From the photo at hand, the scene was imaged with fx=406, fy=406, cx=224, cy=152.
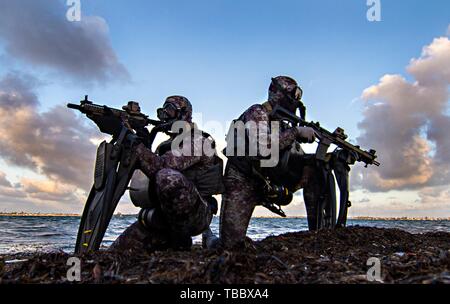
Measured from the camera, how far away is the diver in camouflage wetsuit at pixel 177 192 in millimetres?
5980

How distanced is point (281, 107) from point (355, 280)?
4793 mm

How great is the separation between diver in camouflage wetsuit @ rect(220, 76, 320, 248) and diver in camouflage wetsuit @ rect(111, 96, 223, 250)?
1.70 feet

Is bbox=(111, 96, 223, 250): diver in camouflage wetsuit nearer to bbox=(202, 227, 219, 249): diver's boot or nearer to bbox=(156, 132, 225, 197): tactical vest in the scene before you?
bbox=(156, 132, 225, 197): tactical vest

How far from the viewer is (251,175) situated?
751cm

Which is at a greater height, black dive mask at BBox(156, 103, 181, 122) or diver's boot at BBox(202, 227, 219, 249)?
black dive mask at BBox(156, 103, 181, 122)

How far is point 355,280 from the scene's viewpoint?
3590 mm

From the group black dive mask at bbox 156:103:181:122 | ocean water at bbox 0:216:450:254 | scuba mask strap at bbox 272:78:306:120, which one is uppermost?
scuba mask strap at bbox 272:78:306:120

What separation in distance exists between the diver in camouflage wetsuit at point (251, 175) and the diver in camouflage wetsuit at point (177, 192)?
A: 52 centimetres

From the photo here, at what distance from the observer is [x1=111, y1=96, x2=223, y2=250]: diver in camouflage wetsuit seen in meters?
5.98

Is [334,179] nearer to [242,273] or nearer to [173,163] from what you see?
[173,163]

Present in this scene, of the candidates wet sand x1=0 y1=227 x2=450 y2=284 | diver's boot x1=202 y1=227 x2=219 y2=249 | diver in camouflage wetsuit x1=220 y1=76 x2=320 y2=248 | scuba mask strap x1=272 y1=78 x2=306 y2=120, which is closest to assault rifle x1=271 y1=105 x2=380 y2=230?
scuba mask strap x1=272 y1=78 x2=306 y2=120

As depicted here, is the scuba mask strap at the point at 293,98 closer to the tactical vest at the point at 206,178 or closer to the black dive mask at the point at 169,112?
the black dive mask at the point at 169,112

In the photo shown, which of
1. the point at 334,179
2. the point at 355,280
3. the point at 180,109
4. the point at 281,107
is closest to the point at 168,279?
the point at 355,280

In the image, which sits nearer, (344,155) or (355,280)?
(355,280)
